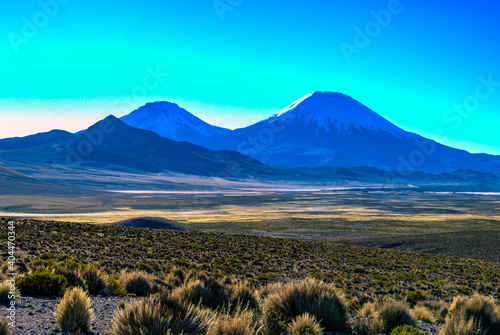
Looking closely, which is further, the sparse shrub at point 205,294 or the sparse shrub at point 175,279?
the sparse shrub at point 175,279

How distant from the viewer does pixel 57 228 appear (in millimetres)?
28938

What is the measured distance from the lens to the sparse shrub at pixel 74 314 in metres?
6.62

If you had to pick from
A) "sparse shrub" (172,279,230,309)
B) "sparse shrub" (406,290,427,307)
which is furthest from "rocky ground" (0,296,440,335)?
"sparse shrub" (406,290,427,307)

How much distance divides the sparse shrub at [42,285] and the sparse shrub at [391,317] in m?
6.29

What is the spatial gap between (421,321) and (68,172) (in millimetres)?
175184

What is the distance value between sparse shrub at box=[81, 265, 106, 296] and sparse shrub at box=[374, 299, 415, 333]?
5906 mm

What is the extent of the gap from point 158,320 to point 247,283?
8052 mm

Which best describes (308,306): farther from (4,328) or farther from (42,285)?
(42,285)

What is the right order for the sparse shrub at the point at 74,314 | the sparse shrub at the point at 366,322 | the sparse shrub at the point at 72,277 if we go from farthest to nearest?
the sparse shrub at the point at 72,277 → the sparse shrub at the point at 366,322 → the sparse shrub at the point at 74,314

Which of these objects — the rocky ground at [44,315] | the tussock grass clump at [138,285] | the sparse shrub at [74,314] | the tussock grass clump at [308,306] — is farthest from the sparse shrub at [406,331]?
the tussock grass clump at [138,285]

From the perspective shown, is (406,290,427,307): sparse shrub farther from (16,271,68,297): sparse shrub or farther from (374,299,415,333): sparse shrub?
(16,271,68,297): sparse shrub

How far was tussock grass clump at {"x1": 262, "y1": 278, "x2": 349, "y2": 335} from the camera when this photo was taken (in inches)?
317

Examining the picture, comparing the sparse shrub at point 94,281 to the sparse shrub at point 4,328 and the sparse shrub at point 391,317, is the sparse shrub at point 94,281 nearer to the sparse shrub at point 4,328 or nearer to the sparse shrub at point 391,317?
the sparse shrub at point 4,328

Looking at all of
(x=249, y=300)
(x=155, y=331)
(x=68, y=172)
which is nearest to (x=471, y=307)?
(x=249, y=300)
